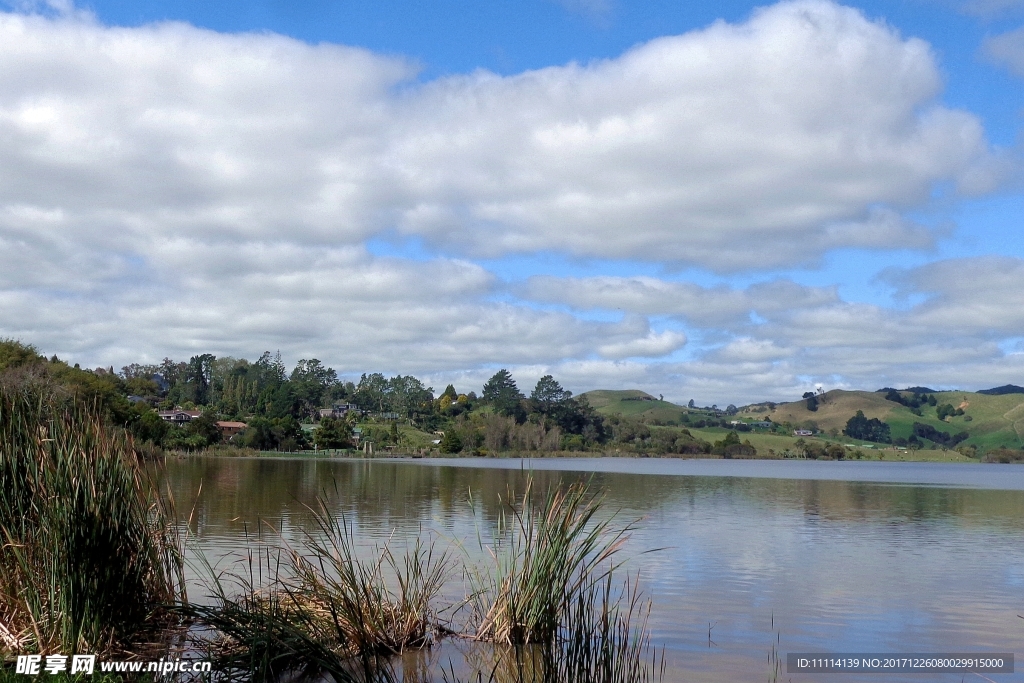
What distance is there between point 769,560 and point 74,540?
18538 mm

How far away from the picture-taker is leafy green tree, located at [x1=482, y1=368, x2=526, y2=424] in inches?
6838

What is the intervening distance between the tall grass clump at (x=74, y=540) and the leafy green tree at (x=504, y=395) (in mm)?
161757

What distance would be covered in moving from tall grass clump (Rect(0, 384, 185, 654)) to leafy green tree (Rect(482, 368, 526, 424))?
531ft

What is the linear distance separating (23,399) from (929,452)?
18600cm

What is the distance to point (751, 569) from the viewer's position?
21.7m

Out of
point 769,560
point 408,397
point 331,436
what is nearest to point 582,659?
point 769,560

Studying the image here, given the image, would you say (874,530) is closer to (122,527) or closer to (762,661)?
(762,661)

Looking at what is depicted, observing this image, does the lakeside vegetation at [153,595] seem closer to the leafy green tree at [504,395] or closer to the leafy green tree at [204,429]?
the leafy green tree at [204,429]

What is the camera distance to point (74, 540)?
28.3 ft

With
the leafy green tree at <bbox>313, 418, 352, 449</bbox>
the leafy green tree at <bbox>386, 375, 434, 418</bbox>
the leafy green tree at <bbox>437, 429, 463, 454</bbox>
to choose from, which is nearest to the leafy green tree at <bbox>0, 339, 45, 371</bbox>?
the leafy green tree at <bbox>313, 418, 352, 449</bbox>

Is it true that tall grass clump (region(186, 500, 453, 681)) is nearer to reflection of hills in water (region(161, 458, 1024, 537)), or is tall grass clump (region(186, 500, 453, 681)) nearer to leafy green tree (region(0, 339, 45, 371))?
reflection of hills in water (region(161, 458, 1024, 537))

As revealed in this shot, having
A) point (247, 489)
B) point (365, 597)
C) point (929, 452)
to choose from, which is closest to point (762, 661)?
point (365, 597)

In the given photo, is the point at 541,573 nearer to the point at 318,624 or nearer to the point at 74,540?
the point at 318,624

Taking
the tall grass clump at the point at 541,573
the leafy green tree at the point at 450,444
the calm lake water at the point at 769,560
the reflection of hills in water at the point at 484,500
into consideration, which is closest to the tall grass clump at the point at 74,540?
the calm lake water at the point at 769,560
